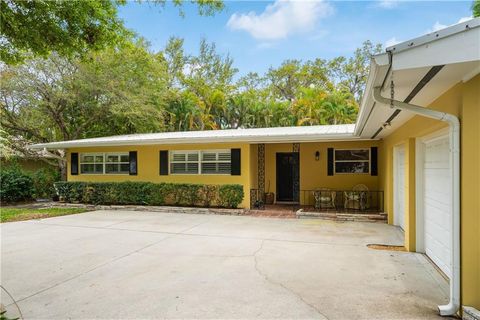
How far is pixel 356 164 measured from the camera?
35.0 feet

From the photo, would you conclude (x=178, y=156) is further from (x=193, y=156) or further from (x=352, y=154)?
(x=352, y=154)

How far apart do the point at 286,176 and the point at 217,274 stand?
7866 mm

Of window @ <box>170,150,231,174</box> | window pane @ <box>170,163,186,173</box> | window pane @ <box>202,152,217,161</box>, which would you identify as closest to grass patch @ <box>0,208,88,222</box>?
window pane @ <box>170,163,186,173</box>

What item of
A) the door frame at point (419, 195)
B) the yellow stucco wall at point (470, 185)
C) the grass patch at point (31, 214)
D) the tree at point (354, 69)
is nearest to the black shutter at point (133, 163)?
the grass patch at point (31, 214)

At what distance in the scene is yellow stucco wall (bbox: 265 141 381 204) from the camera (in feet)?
34.6

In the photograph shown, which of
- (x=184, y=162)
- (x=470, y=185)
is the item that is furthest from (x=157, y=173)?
(x=470, y=185)

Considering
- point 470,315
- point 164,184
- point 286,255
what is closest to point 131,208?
point 164,184

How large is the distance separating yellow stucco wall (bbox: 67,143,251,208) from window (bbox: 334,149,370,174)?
3.22m

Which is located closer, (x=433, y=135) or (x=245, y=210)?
(x=433, y=135)

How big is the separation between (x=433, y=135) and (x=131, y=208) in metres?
9.90

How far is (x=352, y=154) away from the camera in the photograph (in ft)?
35.1

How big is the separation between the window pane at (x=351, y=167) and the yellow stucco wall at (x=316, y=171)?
15cm

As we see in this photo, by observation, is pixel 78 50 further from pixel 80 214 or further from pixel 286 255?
pixel 80 214

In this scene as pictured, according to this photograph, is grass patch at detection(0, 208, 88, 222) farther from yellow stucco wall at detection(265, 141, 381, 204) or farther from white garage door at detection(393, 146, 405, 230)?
white garage door at detection(393, 146, 405, 230)
